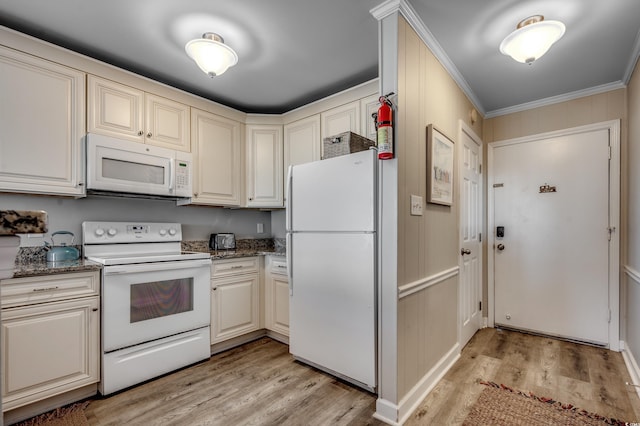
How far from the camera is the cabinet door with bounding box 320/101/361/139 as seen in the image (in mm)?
2830

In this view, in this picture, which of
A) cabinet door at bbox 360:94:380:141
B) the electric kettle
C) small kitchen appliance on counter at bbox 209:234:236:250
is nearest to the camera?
the electric kettle

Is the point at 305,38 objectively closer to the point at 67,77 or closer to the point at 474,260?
the point at 67,77

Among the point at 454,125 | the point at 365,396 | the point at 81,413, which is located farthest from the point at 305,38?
the point at 81,413

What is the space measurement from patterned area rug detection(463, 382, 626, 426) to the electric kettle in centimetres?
281

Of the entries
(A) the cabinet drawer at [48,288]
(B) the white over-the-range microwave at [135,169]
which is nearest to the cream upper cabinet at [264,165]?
(B) the white over-the-range microwave at [135,169]

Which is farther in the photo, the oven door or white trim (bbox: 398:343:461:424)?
the oven door

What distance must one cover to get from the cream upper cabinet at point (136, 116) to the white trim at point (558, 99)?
3152 mm

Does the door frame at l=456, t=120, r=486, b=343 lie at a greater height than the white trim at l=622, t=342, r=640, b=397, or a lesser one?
greater

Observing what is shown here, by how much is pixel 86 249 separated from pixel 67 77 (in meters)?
1.24

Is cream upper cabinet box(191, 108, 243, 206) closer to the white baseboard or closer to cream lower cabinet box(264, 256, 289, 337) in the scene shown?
cream lower cabinet box(264, 256, 289, 337)

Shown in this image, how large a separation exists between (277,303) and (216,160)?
1.48 metres

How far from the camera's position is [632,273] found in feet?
8.32

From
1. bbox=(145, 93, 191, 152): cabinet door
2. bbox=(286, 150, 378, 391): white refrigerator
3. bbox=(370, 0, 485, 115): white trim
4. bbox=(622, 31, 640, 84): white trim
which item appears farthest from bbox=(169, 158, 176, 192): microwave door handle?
bbox=(622, 31, 640, 84): white trim

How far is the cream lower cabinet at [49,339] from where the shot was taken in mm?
1875
